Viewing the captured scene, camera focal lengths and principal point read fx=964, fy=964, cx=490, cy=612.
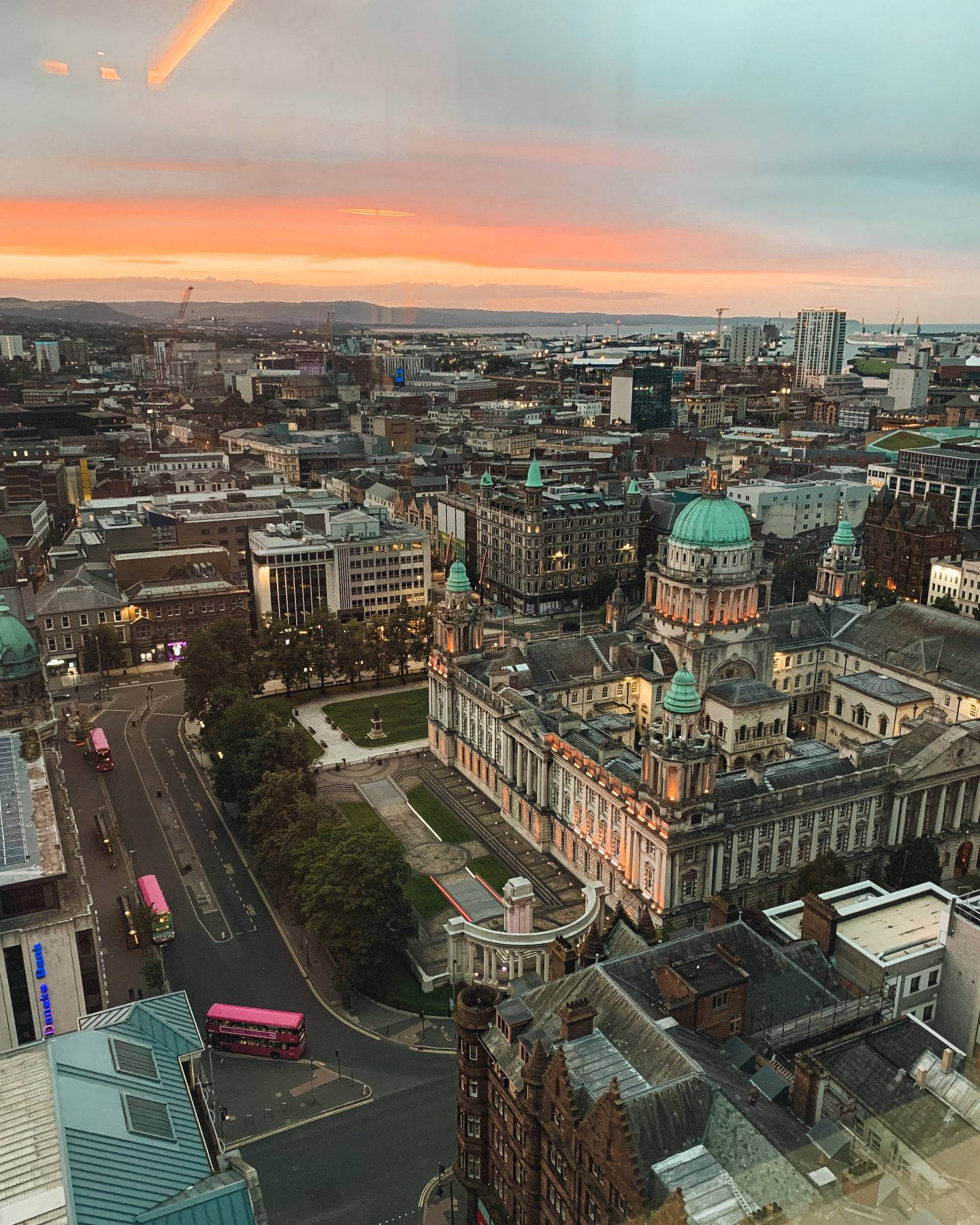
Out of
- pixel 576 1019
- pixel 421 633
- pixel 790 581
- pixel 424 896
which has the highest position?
pixel 576 1019

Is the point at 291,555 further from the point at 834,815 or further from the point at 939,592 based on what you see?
the point at 939,592

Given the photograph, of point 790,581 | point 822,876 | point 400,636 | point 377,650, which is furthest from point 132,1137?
point 790,581

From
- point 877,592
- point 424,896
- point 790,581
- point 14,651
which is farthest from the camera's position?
point 790,581

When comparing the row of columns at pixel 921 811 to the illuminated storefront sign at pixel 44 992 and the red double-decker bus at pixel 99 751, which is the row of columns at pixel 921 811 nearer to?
the illuminated storefront sign at pixel 44 992

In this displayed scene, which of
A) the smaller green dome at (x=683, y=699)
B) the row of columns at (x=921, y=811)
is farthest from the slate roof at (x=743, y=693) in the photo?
the smaller green dome at (x=683, y=699)

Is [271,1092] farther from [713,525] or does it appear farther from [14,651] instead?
[713,525]

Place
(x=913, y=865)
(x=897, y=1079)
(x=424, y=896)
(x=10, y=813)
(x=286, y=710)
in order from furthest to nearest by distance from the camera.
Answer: (x=286, y=710)
(x=424, y=896)
(x=913, y=865)
(x=10, y=813)
(x=897, y=1079)

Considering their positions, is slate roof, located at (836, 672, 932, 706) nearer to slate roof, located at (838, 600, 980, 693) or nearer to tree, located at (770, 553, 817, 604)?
slate roof, located at (838, 600, 980, 693)
